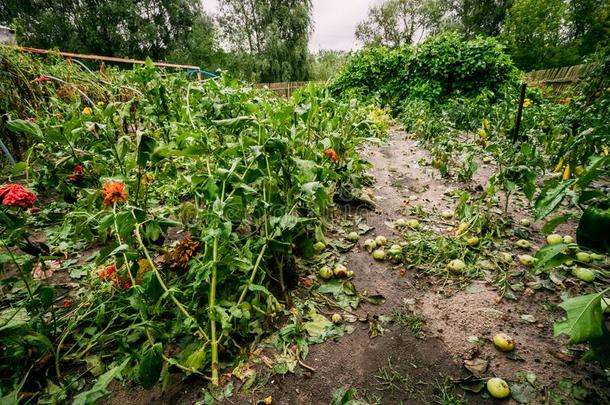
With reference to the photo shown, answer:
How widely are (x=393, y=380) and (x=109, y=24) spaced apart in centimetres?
3069

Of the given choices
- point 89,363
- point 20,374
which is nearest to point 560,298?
point 89,363

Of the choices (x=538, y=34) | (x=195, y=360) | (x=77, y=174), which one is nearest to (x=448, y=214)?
(x=195, y=360)

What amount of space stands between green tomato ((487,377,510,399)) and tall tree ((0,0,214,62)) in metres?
29.6

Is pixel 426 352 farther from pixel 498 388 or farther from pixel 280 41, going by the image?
pixel 280 41

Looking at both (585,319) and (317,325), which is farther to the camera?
(317,325)

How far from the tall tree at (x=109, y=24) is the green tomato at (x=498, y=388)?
2961 centimetres

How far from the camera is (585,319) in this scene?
2.92ft

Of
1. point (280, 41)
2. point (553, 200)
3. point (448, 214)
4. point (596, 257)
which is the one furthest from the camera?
point (280, 41)

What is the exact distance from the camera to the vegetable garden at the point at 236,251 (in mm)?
1183

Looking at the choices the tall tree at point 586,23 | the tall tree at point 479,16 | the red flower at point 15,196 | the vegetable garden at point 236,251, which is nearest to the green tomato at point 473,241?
the vegetable garden at point 236,251

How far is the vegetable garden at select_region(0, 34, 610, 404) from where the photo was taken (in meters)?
1.18

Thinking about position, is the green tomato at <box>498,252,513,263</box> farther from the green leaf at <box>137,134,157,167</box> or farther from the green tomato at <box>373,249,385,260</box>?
the green leaf at <box>137,134,157,167</box>

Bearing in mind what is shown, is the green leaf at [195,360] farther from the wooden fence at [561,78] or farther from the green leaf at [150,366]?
the wooden fence at [561,78]

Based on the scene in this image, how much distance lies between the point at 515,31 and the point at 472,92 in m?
21.6
